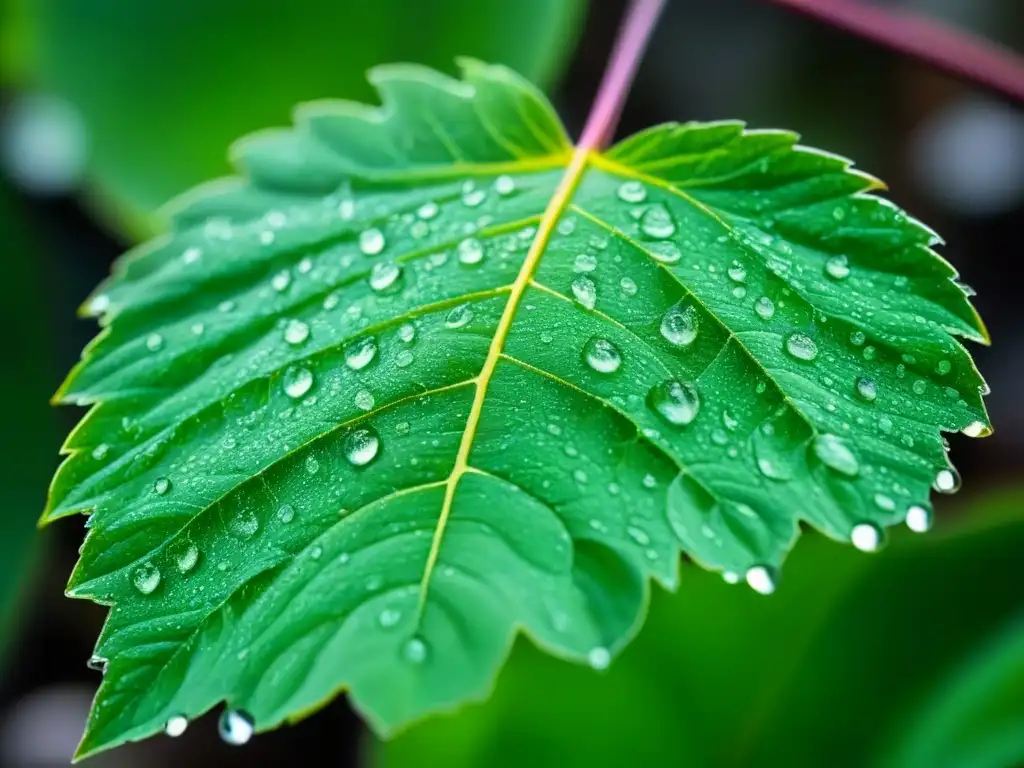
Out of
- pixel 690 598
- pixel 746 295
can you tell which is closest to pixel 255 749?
pixel 690 598

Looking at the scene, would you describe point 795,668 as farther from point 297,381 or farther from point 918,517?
point 297,381

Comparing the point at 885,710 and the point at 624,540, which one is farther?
the point at 885,710

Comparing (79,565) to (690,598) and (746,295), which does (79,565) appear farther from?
(690,598)

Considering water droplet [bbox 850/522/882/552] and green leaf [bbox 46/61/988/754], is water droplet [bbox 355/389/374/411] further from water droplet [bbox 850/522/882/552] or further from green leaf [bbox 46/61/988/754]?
water droplet [bbox 850/522/882/552]

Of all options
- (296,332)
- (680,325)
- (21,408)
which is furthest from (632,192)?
(21,408)

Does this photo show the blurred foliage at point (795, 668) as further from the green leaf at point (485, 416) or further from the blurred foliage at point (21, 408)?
the blurred foliage at point (21, 408)

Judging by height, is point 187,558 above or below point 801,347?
below

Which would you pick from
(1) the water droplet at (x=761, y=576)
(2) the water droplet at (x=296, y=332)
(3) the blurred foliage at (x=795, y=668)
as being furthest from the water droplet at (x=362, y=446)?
(3) the blurred foliage at (x=795, y=668)

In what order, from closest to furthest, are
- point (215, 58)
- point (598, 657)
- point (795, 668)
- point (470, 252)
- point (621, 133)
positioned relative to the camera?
point (598, 657) < point (470, 252) < point (795, 668) < point (215, 58) < point (621, 133)
